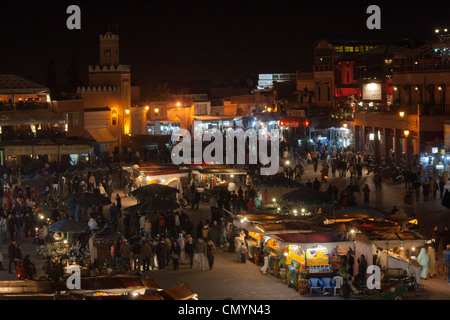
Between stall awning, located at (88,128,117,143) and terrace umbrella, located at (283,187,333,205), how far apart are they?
2865cm

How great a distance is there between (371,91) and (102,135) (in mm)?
19369

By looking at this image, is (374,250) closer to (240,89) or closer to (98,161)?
(98,161)

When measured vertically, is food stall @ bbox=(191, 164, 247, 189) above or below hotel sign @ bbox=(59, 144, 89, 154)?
below

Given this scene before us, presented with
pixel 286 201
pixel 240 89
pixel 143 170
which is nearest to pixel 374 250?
pixel 286 201

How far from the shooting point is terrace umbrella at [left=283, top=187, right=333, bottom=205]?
88.1ft

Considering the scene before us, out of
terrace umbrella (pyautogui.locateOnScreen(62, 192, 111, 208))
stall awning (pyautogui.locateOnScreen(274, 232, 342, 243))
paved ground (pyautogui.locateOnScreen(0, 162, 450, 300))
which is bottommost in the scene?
paved ground (pyautogui.locateOnScreen(0, 162, 450, 300))

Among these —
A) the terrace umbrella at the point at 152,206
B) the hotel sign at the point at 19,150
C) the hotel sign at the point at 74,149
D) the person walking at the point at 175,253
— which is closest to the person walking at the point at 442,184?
the terrace umbrella at the point at 152,206

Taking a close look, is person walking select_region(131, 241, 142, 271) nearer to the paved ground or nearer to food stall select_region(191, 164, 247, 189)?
the paved ground

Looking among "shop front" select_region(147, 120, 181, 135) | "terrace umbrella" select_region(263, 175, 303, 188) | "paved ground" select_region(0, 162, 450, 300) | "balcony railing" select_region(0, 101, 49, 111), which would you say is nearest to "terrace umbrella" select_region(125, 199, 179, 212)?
"paved ground" select_region(0, 162, 450, 300)

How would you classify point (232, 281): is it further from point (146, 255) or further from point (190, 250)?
point (146, 255)

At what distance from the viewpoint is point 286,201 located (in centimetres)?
2789

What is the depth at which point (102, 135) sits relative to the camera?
55.5m

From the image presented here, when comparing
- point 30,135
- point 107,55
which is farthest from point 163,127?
point 30,135

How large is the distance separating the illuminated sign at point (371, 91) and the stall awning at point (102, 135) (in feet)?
60.1
